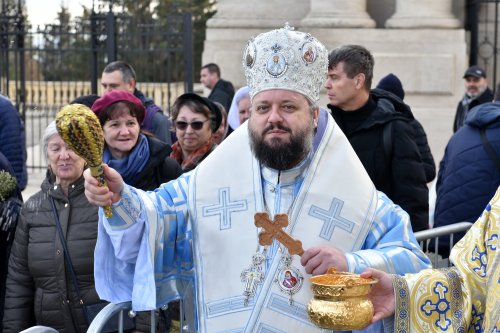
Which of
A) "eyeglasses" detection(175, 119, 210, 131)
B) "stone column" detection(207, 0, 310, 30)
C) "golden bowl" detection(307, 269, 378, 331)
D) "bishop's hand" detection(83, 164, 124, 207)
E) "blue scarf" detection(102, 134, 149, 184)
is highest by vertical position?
"stone column" detection(207, 0, 310, 30)

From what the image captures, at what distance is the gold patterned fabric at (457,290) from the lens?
3.93m

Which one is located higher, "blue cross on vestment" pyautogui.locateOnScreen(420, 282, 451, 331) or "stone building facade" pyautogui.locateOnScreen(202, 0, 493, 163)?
"stone building facade" pyautogui.locateOnScreen(202, 0, 493, 163)

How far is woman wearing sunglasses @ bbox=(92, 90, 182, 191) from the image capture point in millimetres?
5898

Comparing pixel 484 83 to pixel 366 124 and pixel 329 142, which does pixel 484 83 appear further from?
pixel 329 142

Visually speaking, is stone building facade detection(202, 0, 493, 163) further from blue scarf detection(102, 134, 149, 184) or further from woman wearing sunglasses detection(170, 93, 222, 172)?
blue scarf detection(102, 134, 149, 184)

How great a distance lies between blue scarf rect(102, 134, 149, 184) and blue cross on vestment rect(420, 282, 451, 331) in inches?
88.5

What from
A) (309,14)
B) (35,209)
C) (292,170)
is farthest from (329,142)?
(309,14)

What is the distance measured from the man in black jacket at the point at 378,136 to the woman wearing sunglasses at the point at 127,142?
3.96ft

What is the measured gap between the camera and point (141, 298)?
4238mm

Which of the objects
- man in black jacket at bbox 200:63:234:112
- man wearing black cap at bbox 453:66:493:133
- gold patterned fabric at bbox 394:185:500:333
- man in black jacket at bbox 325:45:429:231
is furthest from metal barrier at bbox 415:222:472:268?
man wearing black cap at bbox 453:66:493:133

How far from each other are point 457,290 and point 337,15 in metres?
10.5

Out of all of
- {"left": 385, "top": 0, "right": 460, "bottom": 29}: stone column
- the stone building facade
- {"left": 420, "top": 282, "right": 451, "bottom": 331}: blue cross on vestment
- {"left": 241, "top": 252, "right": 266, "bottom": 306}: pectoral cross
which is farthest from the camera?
{"left": 385, "top": 0, "right": 460, "bottom": 29}: stone column

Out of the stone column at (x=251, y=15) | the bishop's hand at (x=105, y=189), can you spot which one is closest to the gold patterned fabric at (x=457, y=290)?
the bishop's hand at (x=105, y=189)

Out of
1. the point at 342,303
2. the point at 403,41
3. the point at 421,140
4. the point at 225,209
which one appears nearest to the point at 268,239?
the point at 225,209
